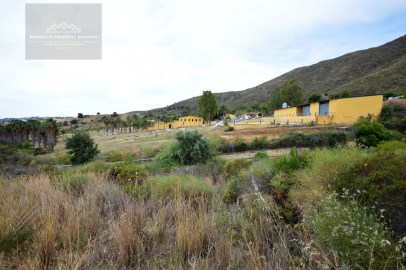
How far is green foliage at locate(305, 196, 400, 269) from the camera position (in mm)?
1728

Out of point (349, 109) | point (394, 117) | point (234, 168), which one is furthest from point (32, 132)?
point (394, 117)

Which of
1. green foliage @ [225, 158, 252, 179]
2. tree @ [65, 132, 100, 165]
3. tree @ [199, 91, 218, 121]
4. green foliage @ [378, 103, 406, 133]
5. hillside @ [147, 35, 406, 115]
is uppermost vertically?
hillside @ [147, 35, 406, 115]

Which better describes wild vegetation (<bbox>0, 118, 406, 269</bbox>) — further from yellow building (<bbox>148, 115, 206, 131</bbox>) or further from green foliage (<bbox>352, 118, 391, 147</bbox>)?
yellow building (<bbox>148, 115, 206, 131</bbox>)

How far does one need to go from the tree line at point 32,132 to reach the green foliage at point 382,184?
180 ft

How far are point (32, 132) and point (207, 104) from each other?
45.2m

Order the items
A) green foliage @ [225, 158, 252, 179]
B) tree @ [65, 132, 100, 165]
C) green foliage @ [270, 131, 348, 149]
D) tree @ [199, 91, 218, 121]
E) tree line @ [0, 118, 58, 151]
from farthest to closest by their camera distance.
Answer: tree @ [199, 91, 218, 121], tree line @ [0, 118, 58, 151], tree @ [65, 132, 100, 165], green foliage @ [270, 131, 348, 149], green foliage @ [225, 158, 252, 179]

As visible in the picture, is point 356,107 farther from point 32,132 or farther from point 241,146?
point 32,132

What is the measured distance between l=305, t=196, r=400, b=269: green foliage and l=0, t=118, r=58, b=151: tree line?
54885 millimetres

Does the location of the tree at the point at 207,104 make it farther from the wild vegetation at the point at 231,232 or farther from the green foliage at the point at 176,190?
the wild vegetation at the point at 231,232

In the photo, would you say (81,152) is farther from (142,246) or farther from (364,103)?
(364,103)

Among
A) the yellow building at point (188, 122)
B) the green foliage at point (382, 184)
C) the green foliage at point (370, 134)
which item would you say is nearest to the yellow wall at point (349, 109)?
the green foliage at point (370, 134)

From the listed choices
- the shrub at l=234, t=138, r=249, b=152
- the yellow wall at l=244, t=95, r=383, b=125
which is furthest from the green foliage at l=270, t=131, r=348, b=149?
the yellow wall at l=244, t=95, r=383, b=125

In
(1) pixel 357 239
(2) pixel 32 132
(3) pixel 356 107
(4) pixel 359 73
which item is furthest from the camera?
(4) pixel 359 73

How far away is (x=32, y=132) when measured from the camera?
175 ft
